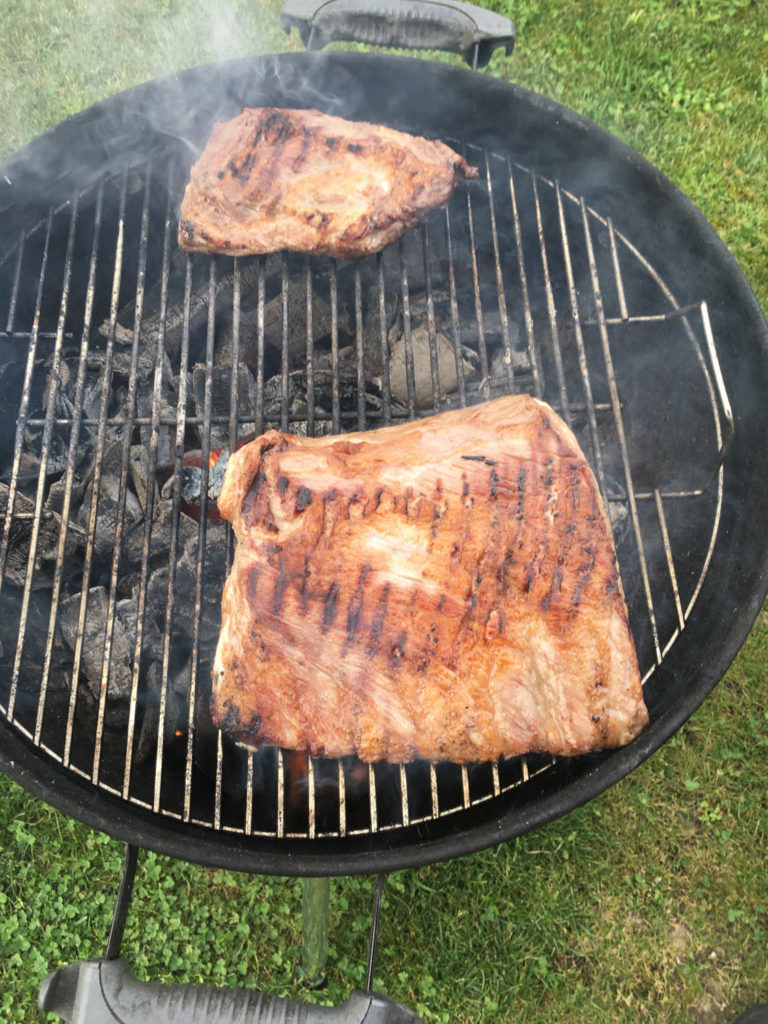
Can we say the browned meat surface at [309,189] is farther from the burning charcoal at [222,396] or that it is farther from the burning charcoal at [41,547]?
the burning charcoal at [41,547]

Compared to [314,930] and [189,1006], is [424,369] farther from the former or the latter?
[189,1006]

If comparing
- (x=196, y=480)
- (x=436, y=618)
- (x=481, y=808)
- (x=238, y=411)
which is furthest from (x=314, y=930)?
(x=238, y=411)

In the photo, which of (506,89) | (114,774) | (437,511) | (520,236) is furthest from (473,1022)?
(506,89)

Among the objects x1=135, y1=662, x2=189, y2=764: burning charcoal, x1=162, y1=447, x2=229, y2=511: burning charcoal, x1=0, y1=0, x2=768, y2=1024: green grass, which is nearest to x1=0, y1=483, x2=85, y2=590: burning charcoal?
x1=162, y1=447, x2=229, y2=511: burning charcoal

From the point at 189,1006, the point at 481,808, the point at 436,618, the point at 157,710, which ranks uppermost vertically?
the point at 436,618

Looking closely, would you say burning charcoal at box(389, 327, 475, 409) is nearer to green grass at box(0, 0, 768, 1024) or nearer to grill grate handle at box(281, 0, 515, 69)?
→ grill grate handle at box(281, 0, 515, 69)

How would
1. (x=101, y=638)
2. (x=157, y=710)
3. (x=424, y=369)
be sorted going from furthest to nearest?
1. (x=424, y=369)
2. (x=101, y=638)
3. (x=157, y=710)

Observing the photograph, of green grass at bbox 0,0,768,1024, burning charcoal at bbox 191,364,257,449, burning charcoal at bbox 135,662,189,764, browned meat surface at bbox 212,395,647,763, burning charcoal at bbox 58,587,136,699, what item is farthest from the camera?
green grass at bbox 0,0,768,1024
